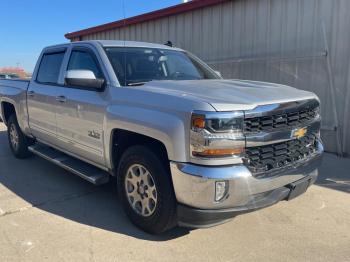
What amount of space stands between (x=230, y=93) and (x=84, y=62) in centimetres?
A: 206

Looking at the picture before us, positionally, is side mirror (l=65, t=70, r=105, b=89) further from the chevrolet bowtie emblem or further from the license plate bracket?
the license plate bracket

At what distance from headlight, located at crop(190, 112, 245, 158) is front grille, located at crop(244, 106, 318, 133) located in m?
0.12

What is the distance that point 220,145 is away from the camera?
9.73 ft

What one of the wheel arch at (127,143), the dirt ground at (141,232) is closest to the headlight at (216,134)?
the wheel arch at (127,143)

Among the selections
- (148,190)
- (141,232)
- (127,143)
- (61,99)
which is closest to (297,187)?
(148,190)

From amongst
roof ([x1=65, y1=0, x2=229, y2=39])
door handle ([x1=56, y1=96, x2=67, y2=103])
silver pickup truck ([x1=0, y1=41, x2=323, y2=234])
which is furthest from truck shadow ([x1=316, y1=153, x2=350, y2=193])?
roof ([x1=65, y1=0, x2=229, y2=39])

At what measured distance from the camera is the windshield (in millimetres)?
4111

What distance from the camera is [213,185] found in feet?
9.73

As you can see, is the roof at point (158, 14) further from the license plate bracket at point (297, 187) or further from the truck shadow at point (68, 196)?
the license plate bracket at point (297, 187)

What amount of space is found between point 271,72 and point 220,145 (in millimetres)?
5484

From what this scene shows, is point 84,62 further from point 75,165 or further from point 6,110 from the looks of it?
point 6,110

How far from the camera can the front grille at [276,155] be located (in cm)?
312

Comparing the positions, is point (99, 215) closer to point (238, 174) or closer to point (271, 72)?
point (238, 174)

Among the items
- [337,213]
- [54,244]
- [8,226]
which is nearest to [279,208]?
[337,213]
